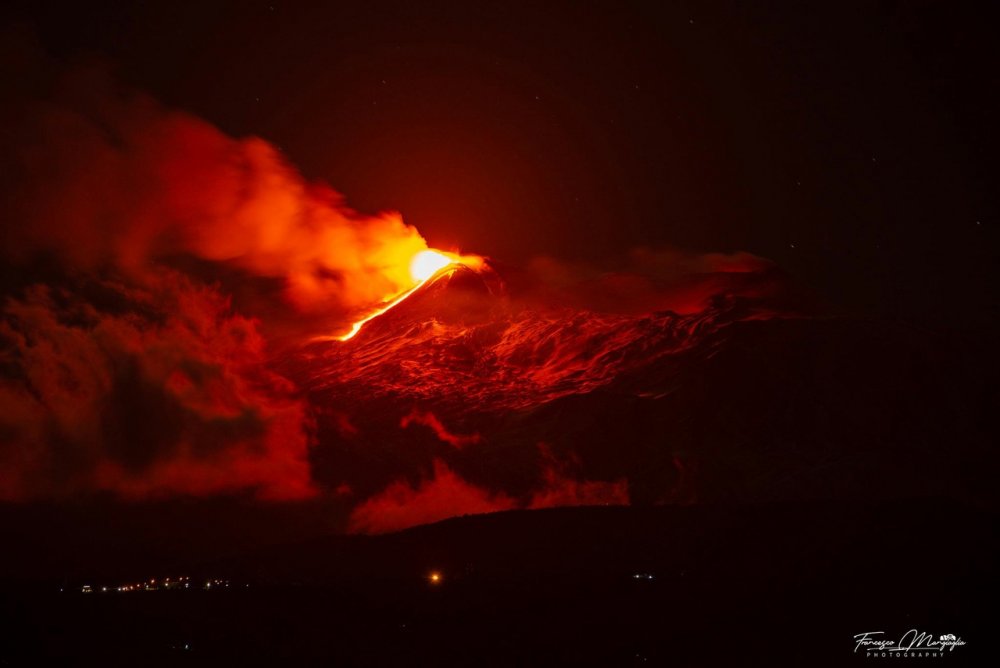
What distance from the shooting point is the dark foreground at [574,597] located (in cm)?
7794

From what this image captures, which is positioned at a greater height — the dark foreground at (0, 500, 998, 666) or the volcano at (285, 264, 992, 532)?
the volcano at (285, 264, 992, 532)

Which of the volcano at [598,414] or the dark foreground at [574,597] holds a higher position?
the volcano at [598,414]

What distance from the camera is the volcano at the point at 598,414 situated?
5881 inches

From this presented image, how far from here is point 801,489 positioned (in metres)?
150

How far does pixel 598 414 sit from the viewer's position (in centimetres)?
15962

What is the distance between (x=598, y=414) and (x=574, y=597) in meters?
67.9

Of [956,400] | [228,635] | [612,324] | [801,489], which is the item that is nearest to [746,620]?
[228,635]

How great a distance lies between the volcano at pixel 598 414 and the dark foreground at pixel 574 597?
28.0m

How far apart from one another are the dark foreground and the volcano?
1103 inches

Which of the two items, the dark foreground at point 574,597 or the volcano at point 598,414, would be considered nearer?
the dark foreground at point 574,597

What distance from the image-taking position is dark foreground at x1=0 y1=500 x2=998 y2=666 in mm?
77938

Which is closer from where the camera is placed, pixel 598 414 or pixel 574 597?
pixel 574 597

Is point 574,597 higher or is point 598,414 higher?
point 598,414

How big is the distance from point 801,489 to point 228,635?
299 feet
